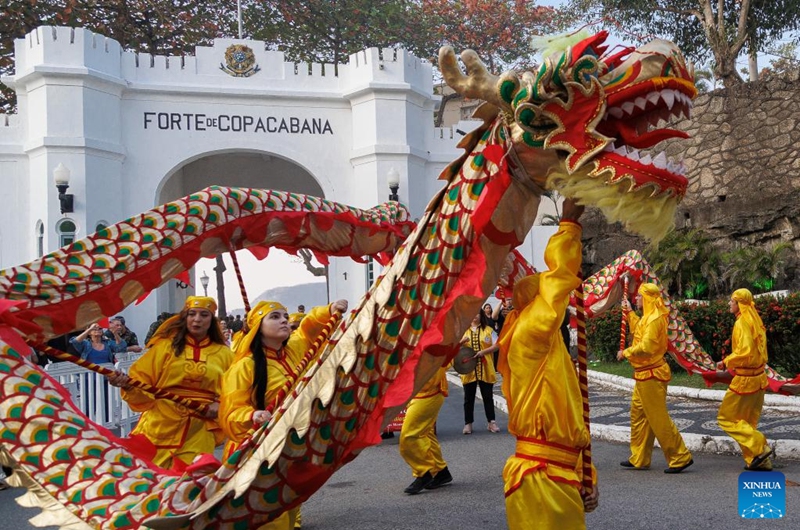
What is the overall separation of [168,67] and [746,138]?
14.3 m

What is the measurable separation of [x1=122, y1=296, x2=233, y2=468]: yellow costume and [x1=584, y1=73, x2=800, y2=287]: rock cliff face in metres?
15.6

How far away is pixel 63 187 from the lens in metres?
15.5

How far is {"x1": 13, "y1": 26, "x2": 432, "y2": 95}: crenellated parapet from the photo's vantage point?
1617 centimetres

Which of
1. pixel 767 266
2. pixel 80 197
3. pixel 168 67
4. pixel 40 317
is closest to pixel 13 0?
pixel 168 67

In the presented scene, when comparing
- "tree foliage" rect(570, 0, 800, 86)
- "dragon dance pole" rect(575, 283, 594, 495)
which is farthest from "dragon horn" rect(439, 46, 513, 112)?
"tree foliage" rect(570, 0, 800, 86)

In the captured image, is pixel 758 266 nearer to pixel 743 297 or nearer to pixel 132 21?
pixel 743 297

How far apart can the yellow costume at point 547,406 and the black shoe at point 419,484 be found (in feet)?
12.0

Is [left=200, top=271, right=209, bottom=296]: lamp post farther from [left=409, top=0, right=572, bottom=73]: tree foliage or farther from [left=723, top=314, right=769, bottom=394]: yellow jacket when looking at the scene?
[left=723, top=314, right=769, bottom=394]: yellow jacket

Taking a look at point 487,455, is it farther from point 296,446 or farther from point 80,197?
point 80,197

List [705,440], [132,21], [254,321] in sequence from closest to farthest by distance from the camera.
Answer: [254,321] → [705,440] → [132,21]

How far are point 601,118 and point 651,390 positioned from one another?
5.44m

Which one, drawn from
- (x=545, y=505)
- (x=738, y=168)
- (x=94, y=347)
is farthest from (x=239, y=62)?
(x=545, y=505)

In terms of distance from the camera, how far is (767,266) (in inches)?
669

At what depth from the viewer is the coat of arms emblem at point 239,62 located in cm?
1802
